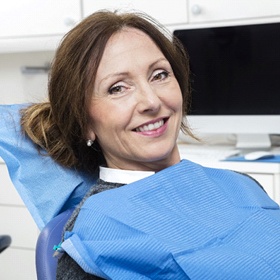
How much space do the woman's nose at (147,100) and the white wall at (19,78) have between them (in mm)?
2157

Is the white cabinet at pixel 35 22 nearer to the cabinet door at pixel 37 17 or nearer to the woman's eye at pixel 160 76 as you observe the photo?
the cabinet door at pixel 37 17

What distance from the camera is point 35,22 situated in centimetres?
322

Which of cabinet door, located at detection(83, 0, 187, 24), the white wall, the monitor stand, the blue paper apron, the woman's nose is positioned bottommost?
the monitor stand

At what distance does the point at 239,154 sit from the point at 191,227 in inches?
59.8

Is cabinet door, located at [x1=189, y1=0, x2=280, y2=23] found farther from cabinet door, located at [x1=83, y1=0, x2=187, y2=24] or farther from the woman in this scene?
the woman

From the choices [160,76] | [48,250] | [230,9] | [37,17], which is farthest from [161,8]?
[48,250]

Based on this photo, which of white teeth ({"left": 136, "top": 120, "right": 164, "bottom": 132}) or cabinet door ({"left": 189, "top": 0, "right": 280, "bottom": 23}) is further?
cabinet door ({"left": 189, "top": 0, "right": 280, "bottom": 23})

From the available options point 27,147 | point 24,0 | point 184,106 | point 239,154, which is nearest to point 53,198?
point 27,147

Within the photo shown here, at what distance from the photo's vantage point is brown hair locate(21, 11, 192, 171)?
4.57ft

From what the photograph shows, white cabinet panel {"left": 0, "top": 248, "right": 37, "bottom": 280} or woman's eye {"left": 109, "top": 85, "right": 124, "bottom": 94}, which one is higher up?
woman's eye {"left": 109, "top": 85, "right": 124, "bottom": 94}

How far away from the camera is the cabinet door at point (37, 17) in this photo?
3.11 metres

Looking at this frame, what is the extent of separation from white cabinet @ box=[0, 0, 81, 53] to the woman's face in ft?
5.69

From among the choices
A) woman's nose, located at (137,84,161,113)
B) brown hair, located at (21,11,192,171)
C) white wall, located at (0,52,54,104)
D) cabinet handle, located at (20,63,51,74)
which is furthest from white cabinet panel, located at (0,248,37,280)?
woman's nose, located at (137,84,161,113)

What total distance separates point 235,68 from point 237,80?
0.05 m
